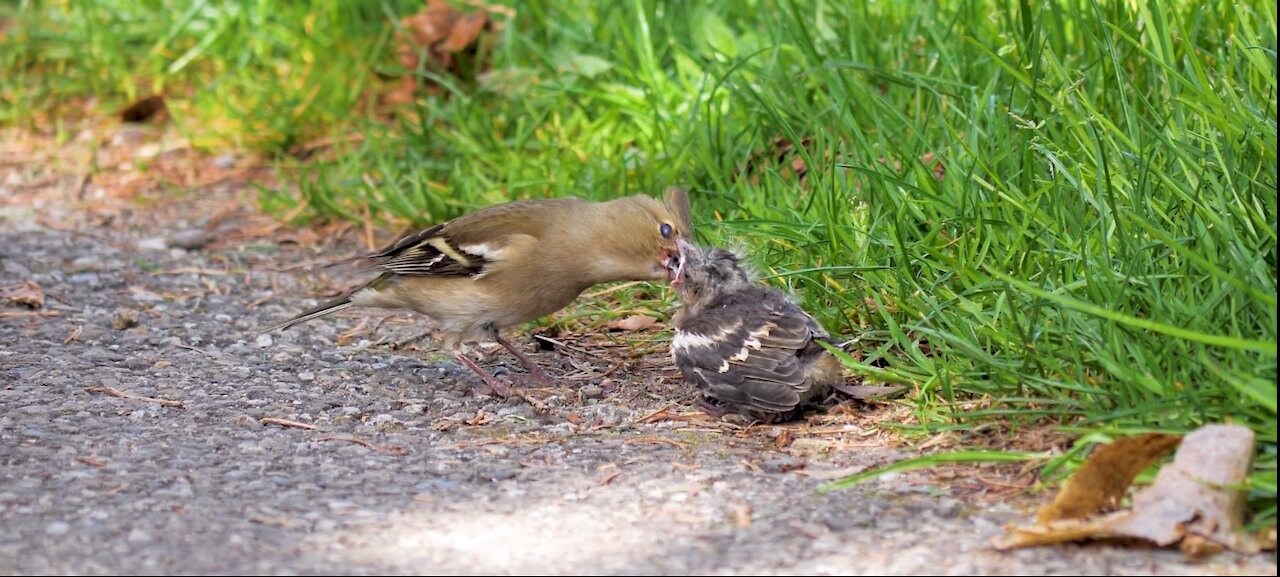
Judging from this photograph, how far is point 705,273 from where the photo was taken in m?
5.28

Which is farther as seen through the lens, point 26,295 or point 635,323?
point 26,295

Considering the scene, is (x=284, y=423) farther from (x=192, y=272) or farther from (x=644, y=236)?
(x=192, y=272)

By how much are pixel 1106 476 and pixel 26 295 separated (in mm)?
4884

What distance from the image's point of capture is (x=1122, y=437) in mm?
3682

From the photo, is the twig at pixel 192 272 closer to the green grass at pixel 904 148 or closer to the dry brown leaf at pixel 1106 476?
the green grass at pixel 904 148

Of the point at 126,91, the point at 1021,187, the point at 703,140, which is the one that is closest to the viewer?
the point at 1021,187

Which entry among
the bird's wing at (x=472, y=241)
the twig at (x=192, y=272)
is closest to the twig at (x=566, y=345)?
the bird's wing at (x=472, y=241)

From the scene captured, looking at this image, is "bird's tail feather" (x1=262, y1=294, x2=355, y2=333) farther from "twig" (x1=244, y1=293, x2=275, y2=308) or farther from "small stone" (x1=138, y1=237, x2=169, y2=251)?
"small stone" (x1=138, y1=237, x2=169, y2=251)

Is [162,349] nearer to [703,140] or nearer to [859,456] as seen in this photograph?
[703,140]

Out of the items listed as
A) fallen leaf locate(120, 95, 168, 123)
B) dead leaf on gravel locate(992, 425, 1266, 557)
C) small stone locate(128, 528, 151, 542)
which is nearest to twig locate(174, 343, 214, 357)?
small stone locate(128, 528, 151, 542)

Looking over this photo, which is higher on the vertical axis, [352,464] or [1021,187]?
[1021,187]

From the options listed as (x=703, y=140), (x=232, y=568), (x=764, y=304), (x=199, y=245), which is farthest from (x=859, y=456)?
(x=199, y=245)

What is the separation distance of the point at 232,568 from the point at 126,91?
677 centimetres

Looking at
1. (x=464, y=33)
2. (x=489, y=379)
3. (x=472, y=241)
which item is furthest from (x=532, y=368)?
(x=464, y=33)
